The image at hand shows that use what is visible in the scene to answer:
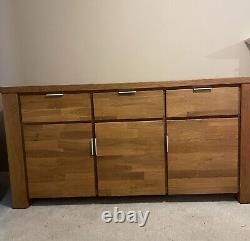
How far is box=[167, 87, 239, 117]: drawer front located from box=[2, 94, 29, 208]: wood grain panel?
867 millimetres

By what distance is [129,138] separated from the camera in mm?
1941

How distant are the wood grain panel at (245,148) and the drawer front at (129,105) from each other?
453 millimetres

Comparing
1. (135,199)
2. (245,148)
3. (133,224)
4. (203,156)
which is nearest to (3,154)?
(135,199)

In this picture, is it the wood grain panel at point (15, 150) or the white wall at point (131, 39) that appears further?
the white wall at point (131, 39)

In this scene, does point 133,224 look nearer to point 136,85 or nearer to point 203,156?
point 203,156

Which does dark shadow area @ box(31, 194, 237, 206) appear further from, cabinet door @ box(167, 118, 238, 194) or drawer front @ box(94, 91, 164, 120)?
drawer front @ box(94, 91, 164, 120)

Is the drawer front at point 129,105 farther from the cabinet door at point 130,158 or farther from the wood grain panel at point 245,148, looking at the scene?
the wood grain panel at point 245,148

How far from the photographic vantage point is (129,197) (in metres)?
2.11

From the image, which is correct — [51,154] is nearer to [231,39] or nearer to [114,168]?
[114,168]

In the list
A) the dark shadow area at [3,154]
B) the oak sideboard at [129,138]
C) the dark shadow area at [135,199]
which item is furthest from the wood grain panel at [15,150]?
the dark shadow area at [3,154]

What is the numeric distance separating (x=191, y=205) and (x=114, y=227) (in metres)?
0.49

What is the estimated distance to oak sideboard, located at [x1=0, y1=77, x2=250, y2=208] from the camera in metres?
1.89

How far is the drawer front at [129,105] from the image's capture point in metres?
1.90

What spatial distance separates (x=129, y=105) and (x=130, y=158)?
308 millimetres
